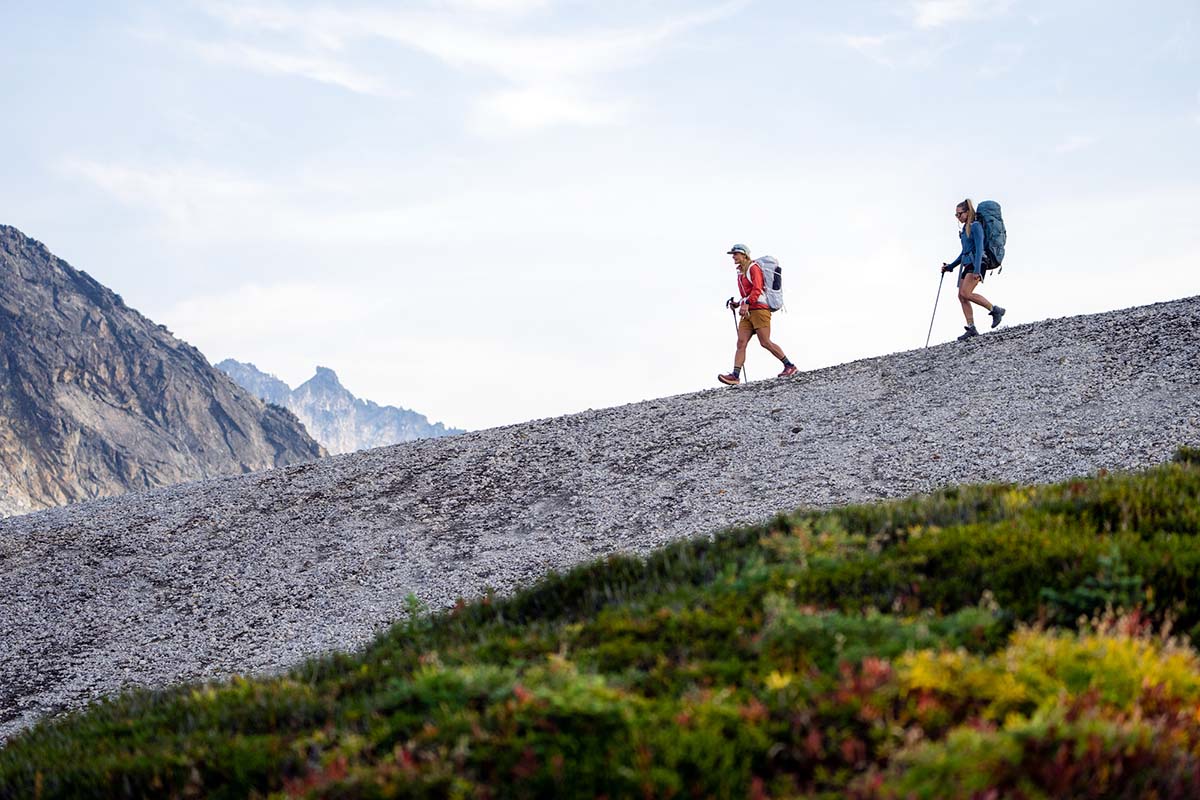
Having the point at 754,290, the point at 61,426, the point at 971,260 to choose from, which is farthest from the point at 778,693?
the point at 61,426

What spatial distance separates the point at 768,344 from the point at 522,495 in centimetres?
743

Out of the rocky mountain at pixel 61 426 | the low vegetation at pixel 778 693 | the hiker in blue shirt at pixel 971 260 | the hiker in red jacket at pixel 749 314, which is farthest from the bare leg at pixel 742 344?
the rocky mountain at pixel 61 426

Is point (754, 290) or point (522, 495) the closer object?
point (522, 495)

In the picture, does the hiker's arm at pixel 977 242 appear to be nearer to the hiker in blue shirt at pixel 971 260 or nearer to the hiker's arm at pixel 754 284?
the hiker in blue shirt at pixel 971 260

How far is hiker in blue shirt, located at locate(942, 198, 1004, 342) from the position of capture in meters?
18.3

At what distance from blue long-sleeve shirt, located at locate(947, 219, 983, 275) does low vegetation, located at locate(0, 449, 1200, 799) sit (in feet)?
40.9

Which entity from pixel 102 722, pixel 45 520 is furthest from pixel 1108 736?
pixel 45 520

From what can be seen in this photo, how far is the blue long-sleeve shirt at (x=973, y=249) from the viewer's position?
18.2 meters

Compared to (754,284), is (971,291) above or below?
below

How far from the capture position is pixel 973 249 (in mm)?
18328

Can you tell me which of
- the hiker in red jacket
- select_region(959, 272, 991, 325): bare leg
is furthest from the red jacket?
select_region(959, 272, 991, 325): bare leg

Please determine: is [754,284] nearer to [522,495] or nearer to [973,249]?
[973,249]

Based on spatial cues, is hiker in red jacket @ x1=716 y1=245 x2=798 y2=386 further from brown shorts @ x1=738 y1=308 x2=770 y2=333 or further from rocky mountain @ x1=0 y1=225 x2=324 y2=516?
rocky mountain @ x1=0 y1=225 x2=324 y2=516

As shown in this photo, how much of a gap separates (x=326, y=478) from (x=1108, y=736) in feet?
49.1
